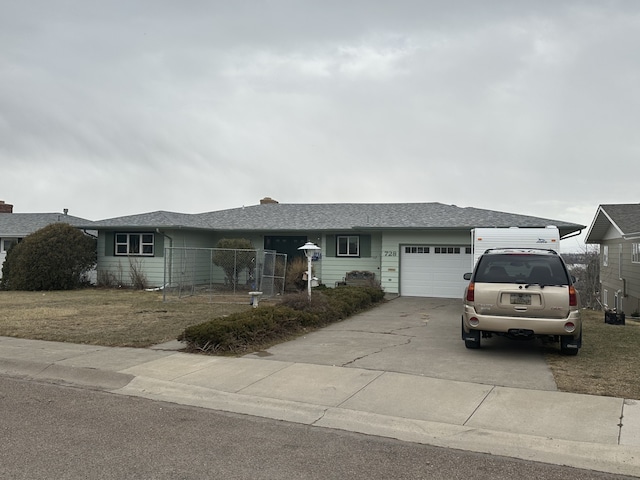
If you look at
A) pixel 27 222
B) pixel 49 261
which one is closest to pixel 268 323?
pixel 49 261

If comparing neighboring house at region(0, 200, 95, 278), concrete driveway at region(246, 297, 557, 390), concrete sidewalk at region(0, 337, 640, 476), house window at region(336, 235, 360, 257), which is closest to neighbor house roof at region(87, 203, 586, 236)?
house window at region(336, 235, 360, 257)

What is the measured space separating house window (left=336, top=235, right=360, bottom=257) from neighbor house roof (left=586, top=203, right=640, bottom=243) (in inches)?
415

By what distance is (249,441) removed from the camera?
521cm

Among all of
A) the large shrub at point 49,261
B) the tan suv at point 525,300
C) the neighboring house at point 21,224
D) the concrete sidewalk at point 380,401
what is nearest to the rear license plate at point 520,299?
the tan suv at point 525,300

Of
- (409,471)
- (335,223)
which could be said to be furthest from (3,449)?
(335,223)

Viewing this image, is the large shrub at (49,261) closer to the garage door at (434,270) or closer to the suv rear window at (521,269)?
the garage door at (434,270)

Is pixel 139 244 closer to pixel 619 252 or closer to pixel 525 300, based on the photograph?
pixel 525 300

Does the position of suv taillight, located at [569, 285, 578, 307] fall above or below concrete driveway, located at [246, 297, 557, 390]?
above

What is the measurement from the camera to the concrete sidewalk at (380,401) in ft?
16.8

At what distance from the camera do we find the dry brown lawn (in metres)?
7.52

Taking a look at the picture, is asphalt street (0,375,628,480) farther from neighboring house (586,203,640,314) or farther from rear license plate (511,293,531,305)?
neighboring house (586,203,640,314)

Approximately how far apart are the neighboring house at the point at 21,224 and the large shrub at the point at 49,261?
3415mm

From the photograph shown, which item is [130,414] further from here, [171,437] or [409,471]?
[409,471]

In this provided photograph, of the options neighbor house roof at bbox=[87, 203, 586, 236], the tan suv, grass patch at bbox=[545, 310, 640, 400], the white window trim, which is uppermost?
neighbor house roof at bbox=[87, 203, 586, 236]
